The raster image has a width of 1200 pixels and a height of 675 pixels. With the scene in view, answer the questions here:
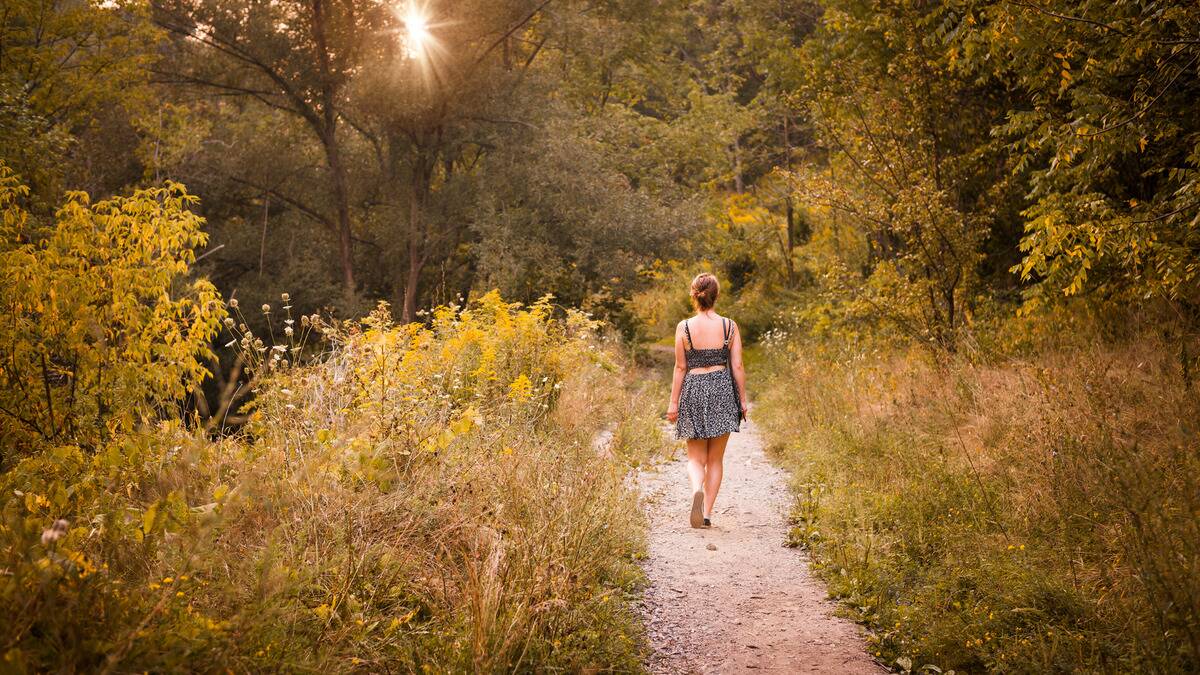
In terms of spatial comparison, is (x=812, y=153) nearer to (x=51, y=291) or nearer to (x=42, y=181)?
(x=42, y=181)

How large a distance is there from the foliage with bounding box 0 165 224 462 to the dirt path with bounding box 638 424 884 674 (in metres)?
3.71

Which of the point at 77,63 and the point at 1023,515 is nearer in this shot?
the point at 1023,515

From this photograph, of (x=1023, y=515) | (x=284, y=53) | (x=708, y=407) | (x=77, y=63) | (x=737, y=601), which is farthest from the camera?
(x=284, y=53)

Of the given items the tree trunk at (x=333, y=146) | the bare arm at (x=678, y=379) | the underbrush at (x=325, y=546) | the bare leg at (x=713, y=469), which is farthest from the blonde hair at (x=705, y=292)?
the tree trunk at (x=333, y=146)

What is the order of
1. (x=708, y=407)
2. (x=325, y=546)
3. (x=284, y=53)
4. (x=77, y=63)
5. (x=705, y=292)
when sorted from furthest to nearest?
(x=284, y=53), (x=77, y=63), (x=705, y=292), (x=708, y=407), (x=325, y=546)

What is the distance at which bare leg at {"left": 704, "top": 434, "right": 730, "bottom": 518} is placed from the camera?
259 inches

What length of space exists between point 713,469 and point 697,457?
6.8 inches

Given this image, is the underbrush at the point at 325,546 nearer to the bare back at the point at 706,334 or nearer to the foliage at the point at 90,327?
the foliage at the point at 90,327

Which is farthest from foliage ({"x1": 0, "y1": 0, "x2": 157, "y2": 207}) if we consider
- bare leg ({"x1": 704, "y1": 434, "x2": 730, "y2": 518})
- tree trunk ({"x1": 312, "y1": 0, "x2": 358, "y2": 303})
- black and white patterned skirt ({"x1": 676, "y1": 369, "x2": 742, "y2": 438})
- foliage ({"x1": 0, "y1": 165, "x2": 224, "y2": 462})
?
bare leg ({"x1": 704, "y1": 434, "x2": 730, "y2": 518})

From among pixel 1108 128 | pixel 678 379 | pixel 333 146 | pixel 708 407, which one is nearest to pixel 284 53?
pixel 333 146

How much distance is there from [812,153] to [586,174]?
10.1 metres

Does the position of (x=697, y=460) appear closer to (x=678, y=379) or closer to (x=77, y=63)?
(x=678, y=379)

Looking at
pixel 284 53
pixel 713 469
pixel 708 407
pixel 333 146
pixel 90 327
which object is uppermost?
pixel 284 53

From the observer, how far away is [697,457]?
21.9 ft
